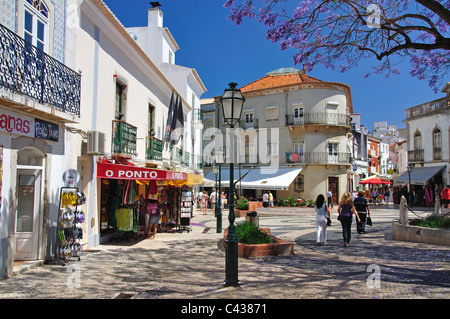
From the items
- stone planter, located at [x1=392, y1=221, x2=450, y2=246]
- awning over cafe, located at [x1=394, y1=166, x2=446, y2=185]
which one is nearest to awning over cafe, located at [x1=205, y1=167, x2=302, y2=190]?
awning over cafe, located at [x1=394, y1=166, x2=446, y2=185]

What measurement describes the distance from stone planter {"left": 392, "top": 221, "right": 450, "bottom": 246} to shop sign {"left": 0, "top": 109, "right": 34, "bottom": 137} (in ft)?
34.7

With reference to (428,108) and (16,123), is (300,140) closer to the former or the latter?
(428,108)

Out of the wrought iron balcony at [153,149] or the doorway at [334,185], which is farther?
the doorway at [334,185]

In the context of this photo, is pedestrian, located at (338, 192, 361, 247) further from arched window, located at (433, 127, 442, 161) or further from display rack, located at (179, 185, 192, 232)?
arched window, located at (433, 127, 442, 161)

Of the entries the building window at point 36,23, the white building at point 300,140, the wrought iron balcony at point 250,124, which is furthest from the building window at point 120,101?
the wrought iron balcony at point 250,124

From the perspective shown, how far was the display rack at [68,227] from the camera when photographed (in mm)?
7863

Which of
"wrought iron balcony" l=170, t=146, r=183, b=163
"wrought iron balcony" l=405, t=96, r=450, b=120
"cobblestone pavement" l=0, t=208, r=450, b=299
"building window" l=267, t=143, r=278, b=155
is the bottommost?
"cobblestone pavement" l=0, t=208, r=450, b=299

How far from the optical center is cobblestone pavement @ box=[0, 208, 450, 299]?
5.73 meters

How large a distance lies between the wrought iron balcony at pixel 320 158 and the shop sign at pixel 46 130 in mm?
26962

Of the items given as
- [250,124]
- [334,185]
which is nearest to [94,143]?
[334,185]

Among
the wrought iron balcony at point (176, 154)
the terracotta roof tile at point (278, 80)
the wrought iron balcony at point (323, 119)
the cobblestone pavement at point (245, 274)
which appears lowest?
the cobblestone pavement at point (245, 274)

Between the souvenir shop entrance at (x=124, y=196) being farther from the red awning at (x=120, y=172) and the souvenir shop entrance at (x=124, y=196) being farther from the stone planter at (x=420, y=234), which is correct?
the stone planter at (x=420, y=234)

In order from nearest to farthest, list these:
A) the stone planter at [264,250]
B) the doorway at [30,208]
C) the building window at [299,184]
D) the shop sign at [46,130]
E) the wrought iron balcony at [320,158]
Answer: the shop sign at [46,130] → the doorway at [30,208] → the stone planter at [264,250] → the wrought iron balcony at [320,158] → the building window at [299,184]

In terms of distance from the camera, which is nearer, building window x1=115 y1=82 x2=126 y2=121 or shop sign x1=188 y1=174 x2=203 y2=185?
building window x1=115 y1=82 x2=126 y2=121
